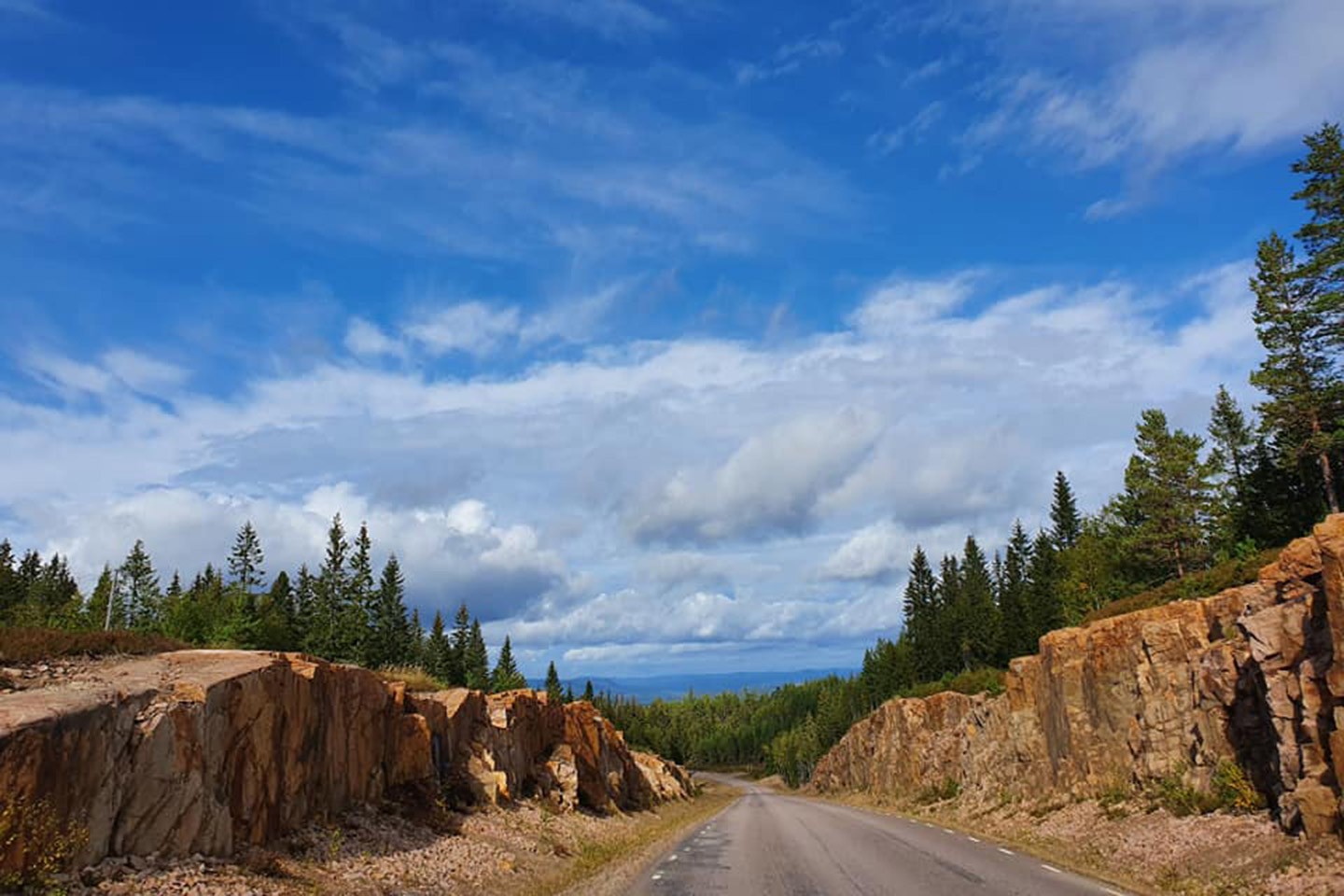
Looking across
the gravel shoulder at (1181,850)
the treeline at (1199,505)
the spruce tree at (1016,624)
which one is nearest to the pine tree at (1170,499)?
the treeline at (1199,505)

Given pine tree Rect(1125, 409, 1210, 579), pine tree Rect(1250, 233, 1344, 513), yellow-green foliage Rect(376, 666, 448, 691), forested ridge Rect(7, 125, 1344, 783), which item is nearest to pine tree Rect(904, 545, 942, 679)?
forested ridge Rect(7, 125, 1344, 783)

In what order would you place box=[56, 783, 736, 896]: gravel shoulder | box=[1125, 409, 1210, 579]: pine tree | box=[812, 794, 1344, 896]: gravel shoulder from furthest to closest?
box=[1125, 409, 1210, 579]: pine tree
box=[812, 794, 1344, 896]: gravel shoulder
box=[56, 783, 736, 896]: gravel shoulder

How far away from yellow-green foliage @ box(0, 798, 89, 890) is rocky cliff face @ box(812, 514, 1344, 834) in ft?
59.1

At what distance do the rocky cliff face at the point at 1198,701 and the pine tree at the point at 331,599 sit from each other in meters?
62.0

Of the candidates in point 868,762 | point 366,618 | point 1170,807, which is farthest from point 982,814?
point 366,618

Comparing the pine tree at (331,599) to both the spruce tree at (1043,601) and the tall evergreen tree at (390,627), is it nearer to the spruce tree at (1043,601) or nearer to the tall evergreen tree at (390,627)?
the tall evergreen tree at (390,627)

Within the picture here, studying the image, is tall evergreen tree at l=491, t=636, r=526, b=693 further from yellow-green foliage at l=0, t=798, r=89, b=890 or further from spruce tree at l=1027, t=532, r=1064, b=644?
yellow-green foliage at l=0, t=798, r=89, b=890

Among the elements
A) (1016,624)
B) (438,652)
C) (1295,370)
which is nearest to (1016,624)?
(1016,624)

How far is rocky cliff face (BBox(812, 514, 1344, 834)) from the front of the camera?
15.5 m

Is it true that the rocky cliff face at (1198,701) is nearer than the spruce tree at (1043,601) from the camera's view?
Yes

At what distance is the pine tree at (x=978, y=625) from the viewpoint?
100 m

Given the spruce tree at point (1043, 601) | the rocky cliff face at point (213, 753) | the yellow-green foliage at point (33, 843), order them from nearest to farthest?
the yellow-green foliage at point (33, 843) → the rocky cliff face at point (213, 753) → the spruce tree at point (1043, 601)

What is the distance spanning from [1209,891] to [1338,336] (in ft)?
136

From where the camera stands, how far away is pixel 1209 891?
1359 cm
